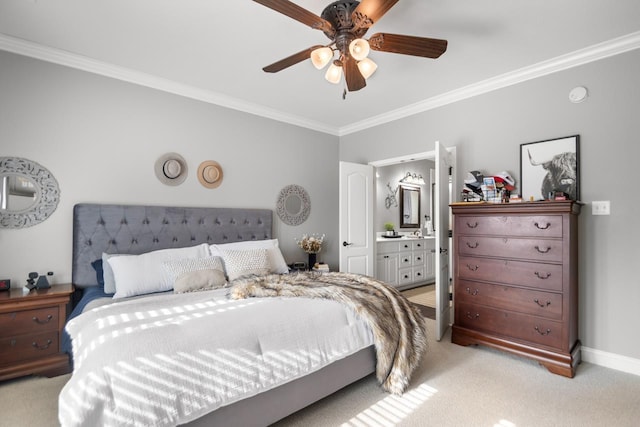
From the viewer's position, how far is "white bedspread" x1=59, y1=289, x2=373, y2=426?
128 centimetres

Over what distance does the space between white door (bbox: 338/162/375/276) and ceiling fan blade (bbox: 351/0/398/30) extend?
8.05 feet

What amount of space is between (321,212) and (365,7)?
10.7ft

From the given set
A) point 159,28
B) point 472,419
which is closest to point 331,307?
point 472,419

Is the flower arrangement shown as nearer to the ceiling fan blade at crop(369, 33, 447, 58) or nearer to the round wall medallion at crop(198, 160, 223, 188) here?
the round wall medallion at crop(198, 160, 223, 188)

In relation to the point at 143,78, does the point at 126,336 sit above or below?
below

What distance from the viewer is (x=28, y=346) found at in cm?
234

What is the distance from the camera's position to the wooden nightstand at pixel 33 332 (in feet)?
7.43

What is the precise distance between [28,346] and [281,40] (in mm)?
3012

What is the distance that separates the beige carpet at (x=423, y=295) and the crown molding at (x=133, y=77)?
123 inches

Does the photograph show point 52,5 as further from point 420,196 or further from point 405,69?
point 420,196

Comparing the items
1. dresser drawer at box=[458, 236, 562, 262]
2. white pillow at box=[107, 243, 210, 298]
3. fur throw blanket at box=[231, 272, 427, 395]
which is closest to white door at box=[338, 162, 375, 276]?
dresser drawer at box=[458, 236, 562, 262]

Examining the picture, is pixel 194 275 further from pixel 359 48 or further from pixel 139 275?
pixel 359 48

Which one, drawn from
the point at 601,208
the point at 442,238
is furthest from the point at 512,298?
the point at 601,208

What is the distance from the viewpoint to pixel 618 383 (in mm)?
2373
